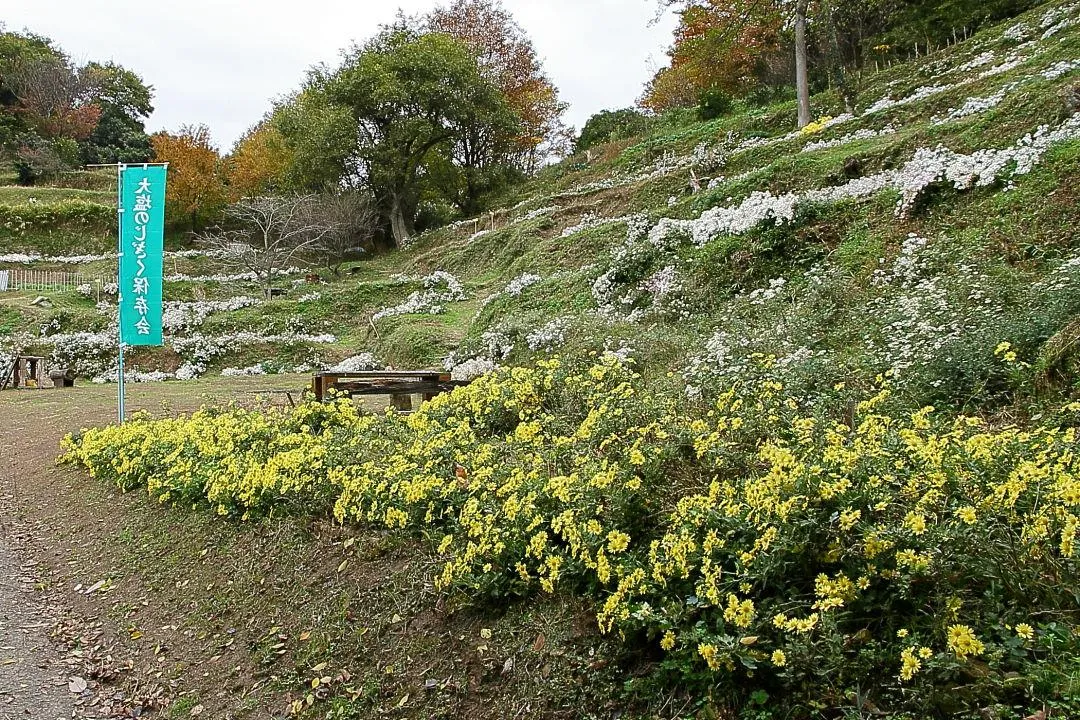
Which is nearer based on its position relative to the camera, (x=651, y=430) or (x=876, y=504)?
(x=876, y=504)

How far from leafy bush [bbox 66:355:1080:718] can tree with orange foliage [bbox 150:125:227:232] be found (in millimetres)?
35613

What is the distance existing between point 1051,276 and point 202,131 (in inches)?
1721

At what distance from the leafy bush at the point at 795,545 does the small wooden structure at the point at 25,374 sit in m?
15.7

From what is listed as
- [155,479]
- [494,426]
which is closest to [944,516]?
[494,426]

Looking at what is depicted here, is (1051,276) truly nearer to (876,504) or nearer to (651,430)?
(651,430)

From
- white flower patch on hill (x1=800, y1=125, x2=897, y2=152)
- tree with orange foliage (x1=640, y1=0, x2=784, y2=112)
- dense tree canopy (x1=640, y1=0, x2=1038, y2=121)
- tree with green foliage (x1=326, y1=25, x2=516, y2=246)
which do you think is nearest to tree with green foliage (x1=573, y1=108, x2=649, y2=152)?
tree with orange foliage (x1=640, y1=0, x2=784, y2=112)

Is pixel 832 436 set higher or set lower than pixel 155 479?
higher

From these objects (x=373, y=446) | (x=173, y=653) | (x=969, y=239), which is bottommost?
(x=173, y=653)

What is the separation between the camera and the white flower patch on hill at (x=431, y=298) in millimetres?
18031

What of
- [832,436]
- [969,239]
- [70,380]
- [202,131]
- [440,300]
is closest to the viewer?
[832,436]

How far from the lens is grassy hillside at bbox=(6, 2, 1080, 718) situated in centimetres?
236

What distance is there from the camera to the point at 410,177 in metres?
31.2

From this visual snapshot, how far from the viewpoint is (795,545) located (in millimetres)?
2559

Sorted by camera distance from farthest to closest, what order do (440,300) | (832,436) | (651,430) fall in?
(440,300) < (651,430) < (832,436)
